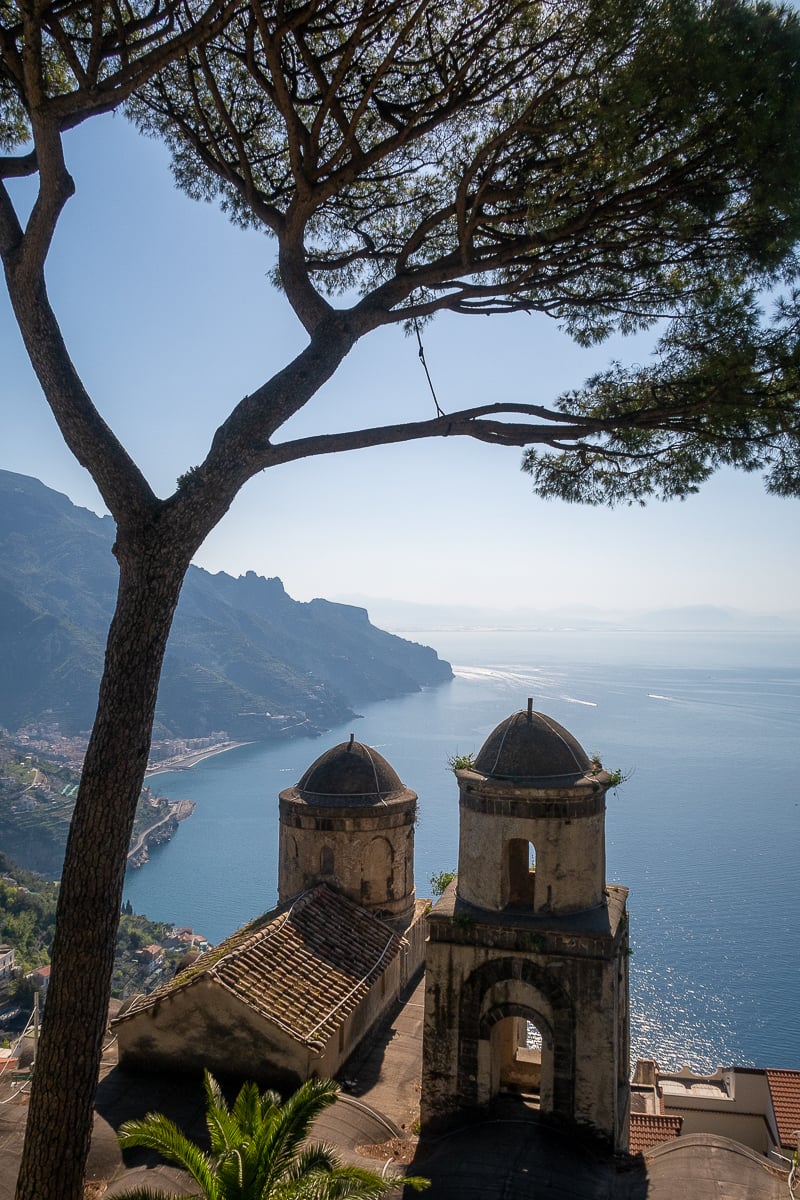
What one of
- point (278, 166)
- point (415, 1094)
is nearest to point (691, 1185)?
point (415, 1094)

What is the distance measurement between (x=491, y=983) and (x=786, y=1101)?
1063cm

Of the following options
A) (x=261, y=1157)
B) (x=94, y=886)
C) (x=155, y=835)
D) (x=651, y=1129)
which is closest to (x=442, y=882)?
(x=261, y=1157)

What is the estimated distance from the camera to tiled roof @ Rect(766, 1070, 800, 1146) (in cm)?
1471

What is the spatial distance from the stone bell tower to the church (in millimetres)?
15

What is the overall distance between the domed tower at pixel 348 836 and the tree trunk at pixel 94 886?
25.4 ft

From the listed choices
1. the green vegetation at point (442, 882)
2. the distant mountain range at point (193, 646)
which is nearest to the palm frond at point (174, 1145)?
the green vegetation at point (442, 882)

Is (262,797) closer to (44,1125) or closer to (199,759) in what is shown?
(199,759)

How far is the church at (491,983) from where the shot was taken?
8.63 metres

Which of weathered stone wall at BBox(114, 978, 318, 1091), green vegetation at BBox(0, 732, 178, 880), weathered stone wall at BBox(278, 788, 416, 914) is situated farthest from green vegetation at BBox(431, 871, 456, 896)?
green vegetation at BBox(0, 732, 178, 880)

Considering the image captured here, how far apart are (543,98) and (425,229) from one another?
152cm

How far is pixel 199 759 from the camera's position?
100250 millimetres

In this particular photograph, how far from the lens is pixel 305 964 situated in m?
10.6

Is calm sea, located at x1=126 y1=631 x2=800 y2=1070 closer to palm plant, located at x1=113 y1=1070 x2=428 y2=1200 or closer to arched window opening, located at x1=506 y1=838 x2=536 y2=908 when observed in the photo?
arched window opening, located at x1=506 y1=838 x2=536 y2=908

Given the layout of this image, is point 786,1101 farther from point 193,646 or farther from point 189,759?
point 193,646
